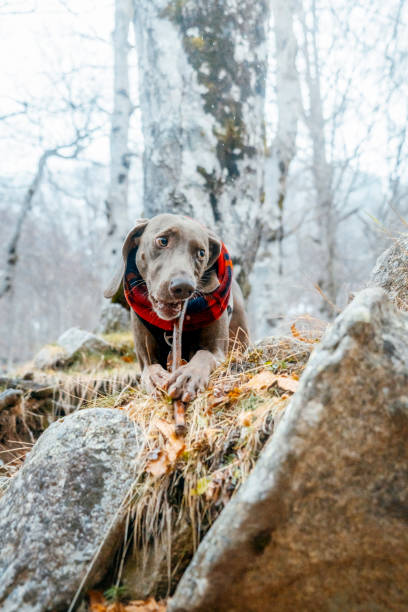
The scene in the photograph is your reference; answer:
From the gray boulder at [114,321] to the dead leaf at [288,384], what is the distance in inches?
172

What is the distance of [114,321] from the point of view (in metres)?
6.21

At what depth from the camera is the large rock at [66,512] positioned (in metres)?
1.54

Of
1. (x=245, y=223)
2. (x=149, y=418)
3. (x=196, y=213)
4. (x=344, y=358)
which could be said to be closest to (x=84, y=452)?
(x=149, y=418)

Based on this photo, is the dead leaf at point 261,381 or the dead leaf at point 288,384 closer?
the dead leaf at point 288,384

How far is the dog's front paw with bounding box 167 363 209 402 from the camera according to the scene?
7.41ft

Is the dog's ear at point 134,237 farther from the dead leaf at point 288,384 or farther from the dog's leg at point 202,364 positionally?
the dead leaf at point 288,384

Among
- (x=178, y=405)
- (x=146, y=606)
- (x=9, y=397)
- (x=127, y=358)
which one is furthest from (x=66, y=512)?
(x=127, y=358)

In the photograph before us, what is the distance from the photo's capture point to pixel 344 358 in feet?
4.75

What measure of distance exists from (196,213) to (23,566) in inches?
131

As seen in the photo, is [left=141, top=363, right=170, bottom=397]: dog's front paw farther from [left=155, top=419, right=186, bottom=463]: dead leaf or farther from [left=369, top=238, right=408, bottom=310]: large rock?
[left=369, top=238, right=408, bottom=310]: large rock

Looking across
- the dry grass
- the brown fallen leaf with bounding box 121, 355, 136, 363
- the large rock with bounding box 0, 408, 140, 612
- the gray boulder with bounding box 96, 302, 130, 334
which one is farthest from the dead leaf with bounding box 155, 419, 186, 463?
the gray boulder with bounding box 96, 302, 130, 334

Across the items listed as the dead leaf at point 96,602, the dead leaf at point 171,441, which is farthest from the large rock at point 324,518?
the dead leaf at point 171,441

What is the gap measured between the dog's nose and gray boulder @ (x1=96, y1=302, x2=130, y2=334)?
13.1ft

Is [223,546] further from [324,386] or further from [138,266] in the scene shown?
[138,266]
